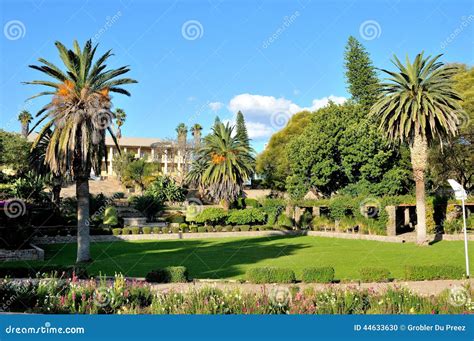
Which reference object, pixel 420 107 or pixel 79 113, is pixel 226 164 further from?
pixel 79 113

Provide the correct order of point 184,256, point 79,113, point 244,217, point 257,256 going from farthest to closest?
1. point 244,217
2. point 184,256
3. point 257,256
4. point 79,113

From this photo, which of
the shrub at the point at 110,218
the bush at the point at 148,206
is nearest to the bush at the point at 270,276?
the shrub at the point at 110,218

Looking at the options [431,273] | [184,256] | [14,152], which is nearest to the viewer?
[431,273]

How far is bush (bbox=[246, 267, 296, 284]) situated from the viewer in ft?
45.8

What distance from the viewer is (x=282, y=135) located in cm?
6247

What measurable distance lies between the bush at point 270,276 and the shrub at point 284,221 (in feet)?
82.5

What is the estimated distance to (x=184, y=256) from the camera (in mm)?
23547

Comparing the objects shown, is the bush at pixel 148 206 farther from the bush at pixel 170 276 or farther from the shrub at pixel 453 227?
the bush at pixel 170 276

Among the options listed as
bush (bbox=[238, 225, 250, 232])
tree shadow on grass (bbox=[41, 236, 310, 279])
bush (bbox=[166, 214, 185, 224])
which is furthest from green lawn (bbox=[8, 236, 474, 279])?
bush (bbox=[166, 214, 185, 224])

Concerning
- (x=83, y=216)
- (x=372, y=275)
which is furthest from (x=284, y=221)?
(x=372, y=275)

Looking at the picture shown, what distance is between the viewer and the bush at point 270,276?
14.0 m

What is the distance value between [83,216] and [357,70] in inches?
1611

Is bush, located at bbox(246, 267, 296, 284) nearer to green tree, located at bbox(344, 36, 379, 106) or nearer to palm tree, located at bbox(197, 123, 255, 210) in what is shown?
palm tree, located at bbox(197, 123, 255, 210)

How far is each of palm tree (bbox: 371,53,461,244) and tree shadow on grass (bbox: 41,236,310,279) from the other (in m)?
8.40
